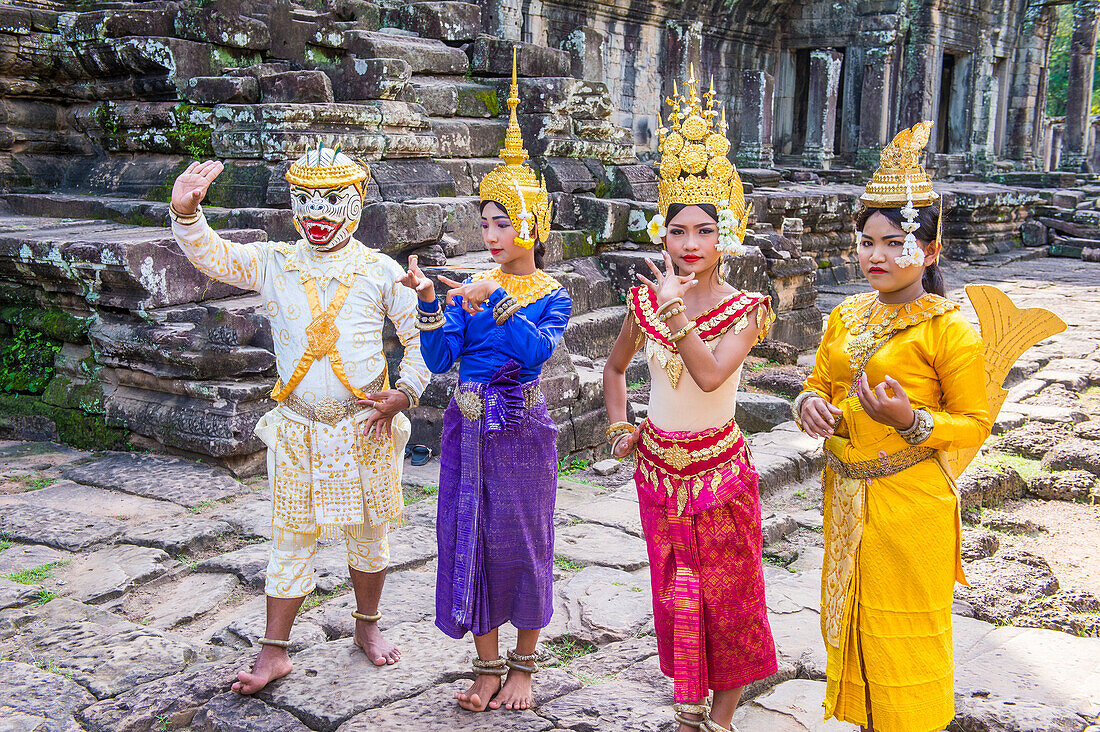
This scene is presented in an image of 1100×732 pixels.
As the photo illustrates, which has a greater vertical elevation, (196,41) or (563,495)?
(196,41)

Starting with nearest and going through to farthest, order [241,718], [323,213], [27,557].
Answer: [241,718]
[323,213]
[27,557]

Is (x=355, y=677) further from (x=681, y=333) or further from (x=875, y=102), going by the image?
(x=875, y=102)

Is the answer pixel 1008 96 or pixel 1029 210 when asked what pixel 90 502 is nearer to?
pixel 1029 210

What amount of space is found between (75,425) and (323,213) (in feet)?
10.2

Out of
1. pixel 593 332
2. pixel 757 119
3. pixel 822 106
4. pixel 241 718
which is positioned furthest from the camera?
pixel 822 106

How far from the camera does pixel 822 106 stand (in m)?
16.9

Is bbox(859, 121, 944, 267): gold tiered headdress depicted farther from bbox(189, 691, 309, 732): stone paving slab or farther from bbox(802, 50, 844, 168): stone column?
bbox(802, 50, 844, 168): stone column

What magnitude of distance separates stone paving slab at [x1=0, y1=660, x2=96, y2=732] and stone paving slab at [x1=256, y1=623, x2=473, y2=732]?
544 millimetres

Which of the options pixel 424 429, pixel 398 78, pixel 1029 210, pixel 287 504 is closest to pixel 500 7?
pixel 398 78

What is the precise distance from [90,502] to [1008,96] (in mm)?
24620

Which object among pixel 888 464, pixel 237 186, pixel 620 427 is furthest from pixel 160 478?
pixel 888 464

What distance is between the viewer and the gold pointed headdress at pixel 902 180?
2443 mm

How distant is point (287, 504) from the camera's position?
289 centimetres

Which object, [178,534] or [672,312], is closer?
[672,312]
